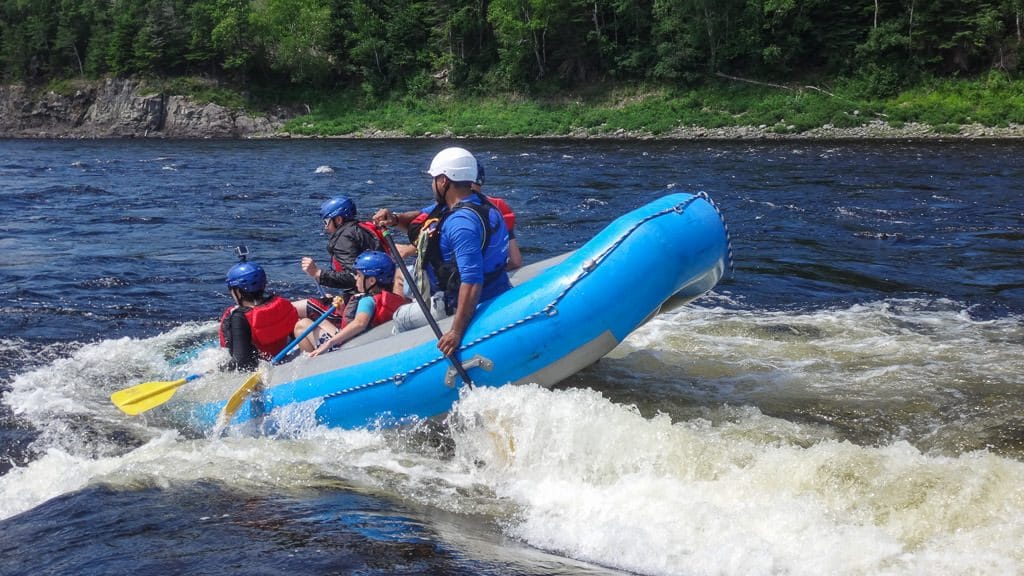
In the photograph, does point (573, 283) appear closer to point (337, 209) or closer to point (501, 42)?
point (337, 209)

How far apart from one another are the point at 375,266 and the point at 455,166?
1.24m

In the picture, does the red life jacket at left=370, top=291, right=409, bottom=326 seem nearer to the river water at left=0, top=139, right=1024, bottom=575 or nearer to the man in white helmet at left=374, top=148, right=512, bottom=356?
the man in white helmet at left=374, top=148, right=512, bottom=356

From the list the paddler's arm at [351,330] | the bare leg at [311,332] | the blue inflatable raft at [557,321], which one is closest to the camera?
the blue inflatable raft at [557,321]

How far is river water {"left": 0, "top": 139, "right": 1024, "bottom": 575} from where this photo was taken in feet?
14.1

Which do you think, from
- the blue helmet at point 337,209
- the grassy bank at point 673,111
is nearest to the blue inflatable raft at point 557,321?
the blue helmet at point 337,209

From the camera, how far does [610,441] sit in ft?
17.2

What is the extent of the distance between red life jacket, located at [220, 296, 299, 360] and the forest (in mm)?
30563

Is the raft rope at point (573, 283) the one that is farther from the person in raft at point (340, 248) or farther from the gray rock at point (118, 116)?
the gray rock at point (118, 116)

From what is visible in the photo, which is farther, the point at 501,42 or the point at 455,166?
the point at 501,42

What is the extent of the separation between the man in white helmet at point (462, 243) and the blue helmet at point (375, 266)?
26.8 inches

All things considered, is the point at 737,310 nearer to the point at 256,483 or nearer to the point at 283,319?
the point at 283,319

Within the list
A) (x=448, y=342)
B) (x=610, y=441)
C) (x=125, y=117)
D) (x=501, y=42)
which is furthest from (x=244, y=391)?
(x=125, y=117)

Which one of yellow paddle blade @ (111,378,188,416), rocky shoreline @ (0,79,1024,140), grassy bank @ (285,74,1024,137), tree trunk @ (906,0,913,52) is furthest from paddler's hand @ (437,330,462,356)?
tree trunk @ (906,0,913,52)

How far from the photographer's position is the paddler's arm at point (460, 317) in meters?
5.56
